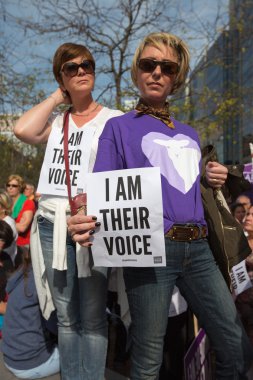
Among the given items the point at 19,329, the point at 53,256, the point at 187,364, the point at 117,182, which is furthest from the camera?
the point at 19,329

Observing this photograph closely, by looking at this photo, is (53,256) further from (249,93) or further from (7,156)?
(7,156)

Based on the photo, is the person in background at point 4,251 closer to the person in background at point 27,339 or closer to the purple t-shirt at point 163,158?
the person in background at point 27,339

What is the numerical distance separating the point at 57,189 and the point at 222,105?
286 inches

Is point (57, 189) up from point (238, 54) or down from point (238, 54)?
down

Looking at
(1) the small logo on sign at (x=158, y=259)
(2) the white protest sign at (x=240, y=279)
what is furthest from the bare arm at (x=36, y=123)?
(2) the white protest sign at (x=240, y=279)

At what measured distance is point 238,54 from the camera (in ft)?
31.3

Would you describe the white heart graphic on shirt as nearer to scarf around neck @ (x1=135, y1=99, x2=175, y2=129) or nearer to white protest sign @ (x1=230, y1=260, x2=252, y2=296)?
scarf around neck @ (x1=135, y1=99, x2=175, y2=129)

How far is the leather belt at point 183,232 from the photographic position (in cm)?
183

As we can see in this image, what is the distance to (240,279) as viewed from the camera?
2.93 meters

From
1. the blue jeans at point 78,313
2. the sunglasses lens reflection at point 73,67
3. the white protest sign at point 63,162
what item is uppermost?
the sunglasses lens reflection at point 73,67

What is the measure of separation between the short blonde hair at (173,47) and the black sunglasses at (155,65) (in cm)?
8

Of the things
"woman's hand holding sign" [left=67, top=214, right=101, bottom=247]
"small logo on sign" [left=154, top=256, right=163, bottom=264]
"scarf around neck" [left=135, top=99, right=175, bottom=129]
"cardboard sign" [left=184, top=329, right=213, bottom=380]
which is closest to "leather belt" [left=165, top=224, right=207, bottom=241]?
"small logo on sign" [left=154, top=256, right=163, bottom=264]

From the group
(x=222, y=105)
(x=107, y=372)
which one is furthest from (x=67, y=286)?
(x=222, y=105)

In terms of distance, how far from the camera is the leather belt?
183cm
